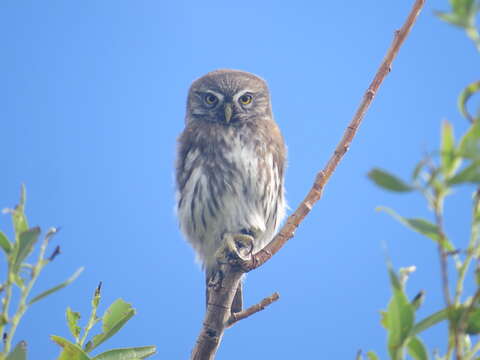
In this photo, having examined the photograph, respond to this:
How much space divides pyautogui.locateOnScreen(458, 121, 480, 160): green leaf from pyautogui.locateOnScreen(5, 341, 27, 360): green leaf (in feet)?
1.44

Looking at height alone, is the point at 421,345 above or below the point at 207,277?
below

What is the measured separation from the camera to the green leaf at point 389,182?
40 cm

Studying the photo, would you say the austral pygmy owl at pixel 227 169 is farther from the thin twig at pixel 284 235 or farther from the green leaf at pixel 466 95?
the green leaf at pixel 466 95

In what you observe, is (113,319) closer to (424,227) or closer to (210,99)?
(424,227)

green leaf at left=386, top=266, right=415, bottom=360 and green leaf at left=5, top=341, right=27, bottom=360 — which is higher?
green leaf at left=386, top=266, right=415, bottom=360

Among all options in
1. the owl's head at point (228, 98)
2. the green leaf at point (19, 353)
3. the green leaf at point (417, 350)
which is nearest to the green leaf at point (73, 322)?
the green leaf at point (19, 353)

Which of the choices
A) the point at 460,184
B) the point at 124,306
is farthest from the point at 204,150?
the point at 460,184

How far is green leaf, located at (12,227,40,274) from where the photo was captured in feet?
1.85

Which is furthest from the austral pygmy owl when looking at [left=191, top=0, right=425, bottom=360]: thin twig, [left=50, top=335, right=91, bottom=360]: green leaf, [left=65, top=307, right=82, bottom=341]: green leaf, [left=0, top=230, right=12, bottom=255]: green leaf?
[left=0, top=230, right=12, bottom=255]: green leaf

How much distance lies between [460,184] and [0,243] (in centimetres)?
42

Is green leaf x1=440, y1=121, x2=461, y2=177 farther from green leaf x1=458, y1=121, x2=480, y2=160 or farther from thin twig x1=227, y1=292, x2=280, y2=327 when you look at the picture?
thin twig x1=227, y1=292, x2=280, y2=327

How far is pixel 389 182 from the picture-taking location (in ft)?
1.34

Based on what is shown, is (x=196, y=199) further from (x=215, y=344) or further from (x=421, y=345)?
(x=421, y=345)

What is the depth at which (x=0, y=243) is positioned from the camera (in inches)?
23.4
